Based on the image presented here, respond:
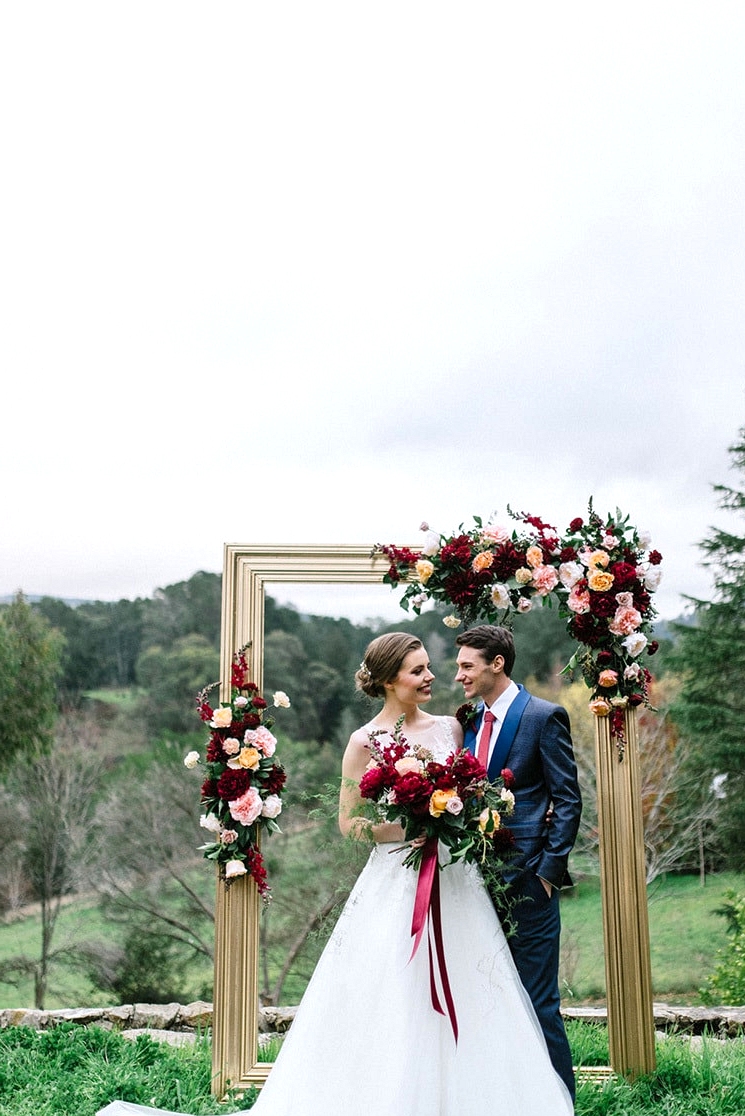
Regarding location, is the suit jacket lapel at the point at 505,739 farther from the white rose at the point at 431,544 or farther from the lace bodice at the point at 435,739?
the white rose at the point at 431,544

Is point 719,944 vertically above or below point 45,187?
below

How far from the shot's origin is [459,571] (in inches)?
221

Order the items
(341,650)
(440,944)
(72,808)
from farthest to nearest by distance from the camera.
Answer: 1. (72,808)
2. (341,650)
3. (440,944)

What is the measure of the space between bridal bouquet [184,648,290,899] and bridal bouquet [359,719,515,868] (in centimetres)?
130

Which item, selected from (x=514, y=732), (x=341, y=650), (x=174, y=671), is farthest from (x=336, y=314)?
(x=514, y=732)

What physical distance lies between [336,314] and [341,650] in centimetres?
521

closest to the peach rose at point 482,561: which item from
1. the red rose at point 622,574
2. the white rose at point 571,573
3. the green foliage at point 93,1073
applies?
the white rose at point 571,573

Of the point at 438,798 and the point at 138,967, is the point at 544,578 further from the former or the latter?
the point at 138,967

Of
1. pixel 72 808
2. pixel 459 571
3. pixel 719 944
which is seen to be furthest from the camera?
pixel 72 808

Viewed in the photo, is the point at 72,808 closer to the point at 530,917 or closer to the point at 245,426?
the point at 245,426

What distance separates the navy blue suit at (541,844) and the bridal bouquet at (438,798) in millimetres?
468

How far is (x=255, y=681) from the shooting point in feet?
18.8

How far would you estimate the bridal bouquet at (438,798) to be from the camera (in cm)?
416

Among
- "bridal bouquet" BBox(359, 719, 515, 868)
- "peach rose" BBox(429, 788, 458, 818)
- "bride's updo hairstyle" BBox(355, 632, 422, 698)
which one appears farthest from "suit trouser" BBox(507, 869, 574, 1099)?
"bride's updo hairstyle" BBox(355, 632, 422, 698)
